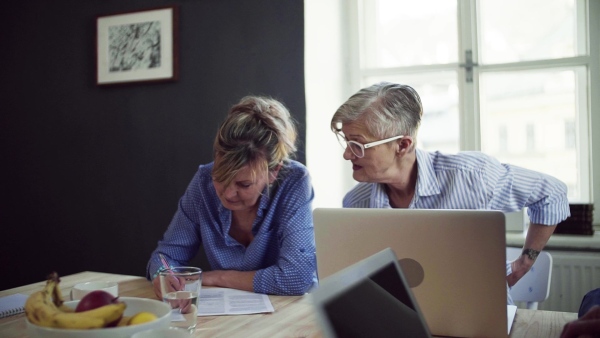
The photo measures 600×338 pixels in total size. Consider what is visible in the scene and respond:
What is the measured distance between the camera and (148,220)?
3.12 m

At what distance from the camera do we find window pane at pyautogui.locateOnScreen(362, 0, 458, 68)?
9.61 ft

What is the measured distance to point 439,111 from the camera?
9.67 ft

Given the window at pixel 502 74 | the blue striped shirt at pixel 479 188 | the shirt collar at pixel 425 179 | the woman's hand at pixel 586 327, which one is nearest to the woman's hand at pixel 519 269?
the blue striped shirt at pixel 479 188

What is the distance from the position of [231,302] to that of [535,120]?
1.89 metres

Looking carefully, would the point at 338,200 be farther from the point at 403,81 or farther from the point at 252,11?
the point at 252,11

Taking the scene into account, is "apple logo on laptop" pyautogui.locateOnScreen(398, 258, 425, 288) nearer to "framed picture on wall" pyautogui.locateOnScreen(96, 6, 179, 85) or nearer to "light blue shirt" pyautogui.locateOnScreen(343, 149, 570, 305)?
"light blue shirt" pyautogui.locateOnScreen(343, 149, 570, 305)

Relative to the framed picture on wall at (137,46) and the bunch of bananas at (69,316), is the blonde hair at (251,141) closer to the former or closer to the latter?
the bunch of bananas at (69,316)

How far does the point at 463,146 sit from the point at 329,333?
225 centimetres

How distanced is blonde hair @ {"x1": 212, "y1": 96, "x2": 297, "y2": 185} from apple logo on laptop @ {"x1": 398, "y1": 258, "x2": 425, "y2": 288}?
2.58 ft

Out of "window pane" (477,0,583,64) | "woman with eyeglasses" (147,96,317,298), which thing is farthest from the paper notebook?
"window pane" (477,0,583,64)

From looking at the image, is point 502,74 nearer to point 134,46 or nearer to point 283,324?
point 134,46

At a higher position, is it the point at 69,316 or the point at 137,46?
the point at 137,46

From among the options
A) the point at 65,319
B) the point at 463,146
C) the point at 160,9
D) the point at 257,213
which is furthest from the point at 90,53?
the point at 65,319

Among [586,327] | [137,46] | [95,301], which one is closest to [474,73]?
[137,46]
